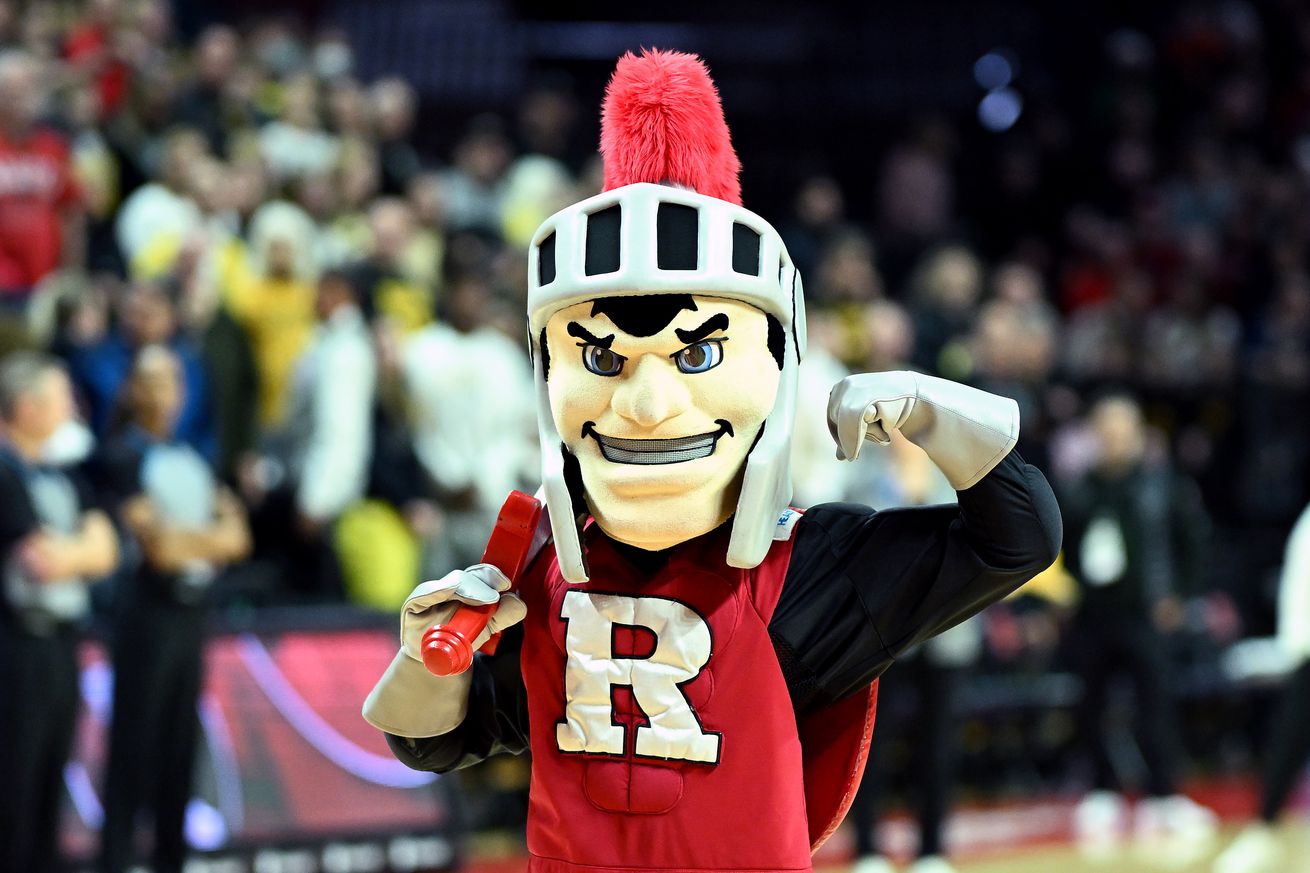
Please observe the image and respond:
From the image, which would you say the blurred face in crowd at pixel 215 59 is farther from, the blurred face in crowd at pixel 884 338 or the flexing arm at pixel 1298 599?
the flexing arm at pixel 1298 599

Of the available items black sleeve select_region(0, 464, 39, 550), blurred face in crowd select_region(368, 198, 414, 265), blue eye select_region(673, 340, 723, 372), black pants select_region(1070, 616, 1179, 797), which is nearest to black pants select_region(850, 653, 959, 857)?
black pants select_region(1070, 616, 1179, 797)

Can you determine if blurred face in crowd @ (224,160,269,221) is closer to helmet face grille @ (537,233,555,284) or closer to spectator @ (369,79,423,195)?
spectator @ (369,79,423,195)

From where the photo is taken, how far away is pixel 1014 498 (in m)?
2.48

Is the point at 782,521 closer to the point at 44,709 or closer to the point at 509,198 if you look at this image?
the point at 44,709

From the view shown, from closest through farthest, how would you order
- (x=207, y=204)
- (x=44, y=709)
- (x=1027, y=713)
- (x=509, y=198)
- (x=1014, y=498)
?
(x=1014, y=498), (x=44, y=709), (x=207, y=204), (x=1027, y=713), (x=509, y=198)

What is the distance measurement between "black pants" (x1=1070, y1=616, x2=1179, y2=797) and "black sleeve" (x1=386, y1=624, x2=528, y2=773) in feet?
18.3

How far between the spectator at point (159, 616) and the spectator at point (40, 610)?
20 cm

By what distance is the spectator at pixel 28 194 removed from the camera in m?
6.80

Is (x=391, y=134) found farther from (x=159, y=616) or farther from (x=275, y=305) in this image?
(x=159, y=616)

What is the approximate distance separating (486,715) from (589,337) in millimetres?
669

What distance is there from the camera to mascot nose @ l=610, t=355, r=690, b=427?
8.32 feet

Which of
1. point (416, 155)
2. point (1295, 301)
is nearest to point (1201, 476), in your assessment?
point (1295, 301)

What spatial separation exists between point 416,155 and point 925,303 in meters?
3.62

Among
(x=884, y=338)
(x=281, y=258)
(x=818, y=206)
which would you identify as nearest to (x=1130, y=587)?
(x=884, y=338)
